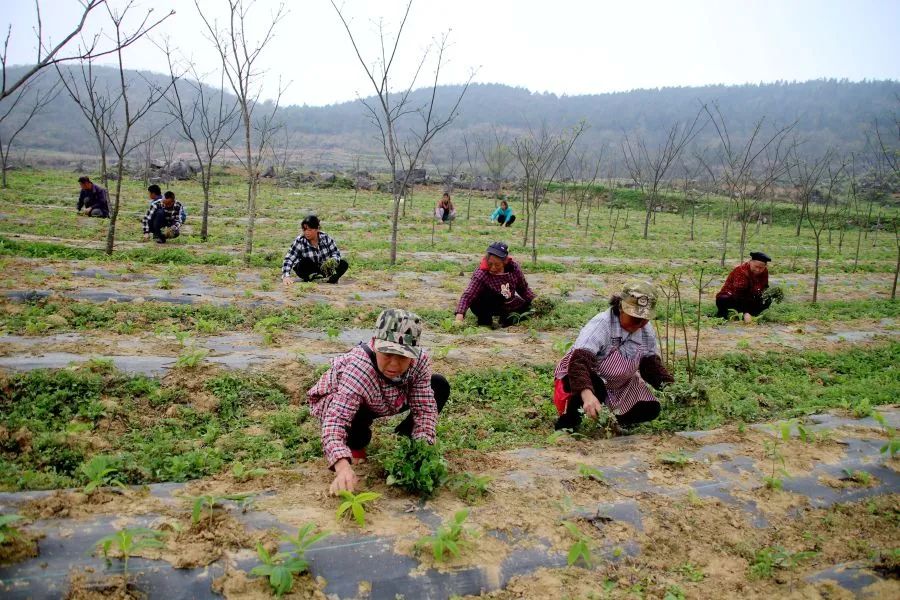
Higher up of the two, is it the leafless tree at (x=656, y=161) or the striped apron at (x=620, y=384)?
the leafless tree at (x=656, y=161)

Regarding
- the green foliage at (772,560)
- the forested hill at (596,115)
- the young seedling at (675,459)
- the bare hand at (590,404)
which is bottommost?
the green foliage at (772,560)

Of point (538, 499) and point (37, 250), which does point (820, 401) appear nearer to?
point (538, 499)

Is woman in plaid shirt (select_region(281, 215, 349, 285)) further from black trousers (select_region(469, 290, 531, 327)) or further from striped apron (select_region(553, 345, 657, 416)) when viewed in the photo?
striped apron (select_region(553, 345, 657, 416))

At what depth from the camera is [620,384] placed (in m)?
3.72

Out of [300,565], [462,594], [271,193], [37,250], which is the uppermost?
[271,193]

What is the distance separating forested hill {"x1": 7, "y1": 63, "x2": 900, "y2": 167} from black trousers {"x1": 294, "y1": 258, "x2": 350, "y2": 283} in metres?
54.0

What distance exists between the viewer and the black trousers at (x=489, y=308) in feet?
20.6

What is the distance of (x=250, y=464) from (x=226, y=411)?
0.86m

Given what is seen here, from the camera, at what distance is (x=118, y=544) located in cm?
204

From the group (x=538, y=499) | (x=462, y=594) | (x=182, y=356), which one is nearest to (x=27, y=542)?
(x=462, y=594)

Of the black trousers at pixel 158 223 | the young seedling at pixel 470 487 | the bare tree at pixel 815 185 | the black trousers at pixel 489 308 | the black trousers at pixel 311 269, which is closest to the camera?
the young seedling at pixel 470 487

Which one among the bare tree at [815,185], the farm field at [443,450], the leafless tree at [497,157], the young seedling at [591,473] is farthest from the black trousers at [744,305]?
the leafless tree at [497,157]

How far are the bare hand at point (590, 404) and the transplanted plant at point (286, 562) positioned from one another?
1757mm

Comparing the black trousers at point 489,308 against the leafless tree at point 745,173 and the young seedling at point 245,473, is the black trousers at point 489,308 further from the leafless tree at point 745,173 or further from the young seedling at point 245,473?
the leafless tree at point 745,173
